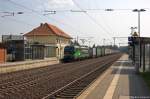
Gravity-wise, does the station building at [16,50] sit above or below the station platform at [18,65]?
above

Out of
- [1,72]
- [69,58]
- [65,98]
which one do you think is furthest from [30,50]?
[65,98]

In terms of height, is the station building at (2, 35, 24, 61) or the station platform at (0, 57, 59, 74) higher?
the station building at (2, 35, 24, 61)

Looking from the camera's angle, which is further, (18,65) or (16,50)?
(16,50)

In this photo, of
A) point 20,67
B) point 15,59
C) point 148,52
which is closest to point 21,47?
point 15,59

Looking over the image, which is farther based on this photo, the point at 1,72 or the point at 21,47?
the point at 21,47

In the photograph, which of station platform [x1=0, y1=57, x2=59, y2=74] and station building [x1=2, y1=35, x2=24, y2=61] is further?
station building [x1=2, y1=35, x2=24, y2=61]

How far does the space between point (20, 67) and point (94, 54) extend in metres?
49.8

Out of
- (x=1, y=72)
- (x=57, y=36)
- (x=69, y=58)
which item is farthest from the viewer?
(x=57, y=36)

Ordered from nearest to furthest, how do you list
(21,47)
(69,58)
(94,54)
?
1. (21,47)
2. (69,58)
3. (94,54)

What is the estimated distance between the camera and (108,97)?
600 inches

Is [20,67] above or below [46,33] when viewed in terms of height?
below

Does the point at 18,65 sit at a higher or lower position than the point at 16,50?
lower

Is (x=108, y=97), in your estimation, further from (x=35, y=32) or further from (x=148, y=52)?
(x=35, y=32)

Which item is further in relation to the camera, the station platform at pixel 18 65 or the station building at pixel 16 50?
the station building at pixel 16 50
